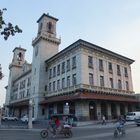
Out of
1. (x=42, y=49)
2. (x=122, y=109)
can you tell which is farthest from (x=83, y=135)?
(x=42, y=49)

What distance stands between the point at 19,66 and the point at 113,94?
1784 inches

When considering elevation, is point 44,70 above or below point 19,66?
below

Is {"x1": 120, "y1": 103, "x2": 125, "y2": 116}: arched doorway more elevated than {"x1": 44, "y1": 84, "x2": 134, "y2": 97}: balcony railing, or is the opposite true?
{"x1": 44, "y1": 84, "x2": 134, "y2": 97}: balcony railing

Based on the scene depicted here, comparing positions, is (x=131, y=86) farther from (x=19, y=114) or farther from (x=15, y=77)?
(x=15, y=77)

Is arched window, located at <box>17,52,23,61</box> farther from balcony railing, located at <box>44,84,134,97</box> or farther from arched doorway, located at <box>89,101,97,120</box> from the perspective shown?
arched doorway, located at <box>89,101,97,120</box>

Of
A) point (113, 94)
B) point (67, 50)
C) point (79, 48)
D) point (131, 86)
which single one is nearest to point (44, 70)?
point (67, 50)

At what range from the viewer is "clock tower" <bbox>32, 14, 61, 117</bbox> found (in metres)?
48.1

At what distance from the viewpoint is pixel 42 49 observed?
50.3 meters

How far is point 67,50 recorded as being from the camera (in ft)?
137

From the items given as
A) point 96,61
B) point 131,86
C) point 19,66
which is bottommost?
point 131,86

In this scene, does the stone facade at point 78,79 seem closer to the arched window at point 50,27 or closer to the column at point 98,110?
the column at point 98,110

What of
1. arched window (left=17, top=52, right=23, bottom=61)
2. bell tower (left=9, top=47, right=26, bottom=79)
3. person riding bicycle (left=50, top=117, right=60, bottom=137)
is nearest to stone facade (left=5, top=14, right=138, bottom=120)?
person riding bicycle (left=50, top=117, right=60, bottom=137)

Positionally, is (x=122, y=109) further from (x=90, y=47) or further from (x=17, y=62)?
(x=17, y=62)

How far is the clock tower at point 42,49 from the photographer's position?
4806 centimetres
